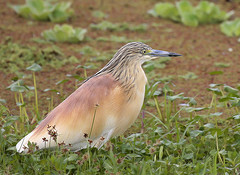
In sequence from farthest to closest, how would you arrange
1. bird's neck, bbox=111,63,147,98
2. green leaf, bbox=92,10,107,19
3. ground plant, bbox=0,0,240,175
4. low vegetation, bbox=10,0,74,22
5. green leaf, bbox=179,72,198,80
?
green leaf, bbox=92,10,107,19 < low vegetation, bbox=10,0,74,22 < green leaf, bbox=179,72,198,80 < bird's neck, bbox=111,63,147,98 < ground plant, bbox=0,0,240,175

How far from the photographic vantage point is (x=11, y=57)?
680cm

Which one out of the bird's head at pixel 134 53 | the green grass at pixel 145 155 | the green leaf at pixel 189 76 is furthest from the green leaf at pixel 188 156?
the green leaf at pixel 189 76

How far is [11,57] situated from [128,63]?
2.87 meters

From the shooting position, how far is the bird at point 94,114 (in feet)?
13.5

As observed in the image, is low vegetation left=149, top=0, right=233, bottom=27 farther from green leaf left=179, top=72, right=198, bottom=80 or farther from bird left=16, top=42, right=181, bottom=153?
bird left=16, top=42, right=181, bottom=153

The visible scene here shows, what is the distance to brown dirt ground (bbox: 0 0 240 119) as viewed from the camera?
6.20m

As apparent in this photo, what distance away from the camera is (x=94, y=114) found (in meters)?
4.07

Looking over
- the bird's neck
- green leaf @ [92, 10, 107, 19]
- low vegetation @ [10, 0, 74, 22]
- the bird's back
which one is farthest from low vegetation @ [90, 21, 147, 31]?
the bird's back

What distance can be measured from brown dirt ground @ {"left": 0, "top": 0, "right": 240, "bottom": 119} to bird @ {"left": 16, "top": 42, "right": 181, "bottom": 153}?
4.55 ft

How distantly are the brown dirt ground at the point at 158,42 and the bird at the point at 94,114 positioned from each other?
54.6 inches

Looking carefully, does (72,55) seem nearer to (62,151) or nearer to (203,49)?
(203,49)

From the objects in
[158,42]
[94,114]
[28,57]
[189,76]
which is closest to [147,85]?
[94,114]

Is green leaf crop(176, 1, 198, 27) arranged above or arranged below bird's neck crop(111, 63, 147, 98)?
above

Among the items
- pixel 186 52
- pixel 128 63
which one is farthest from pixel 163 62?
pixel 128 63
